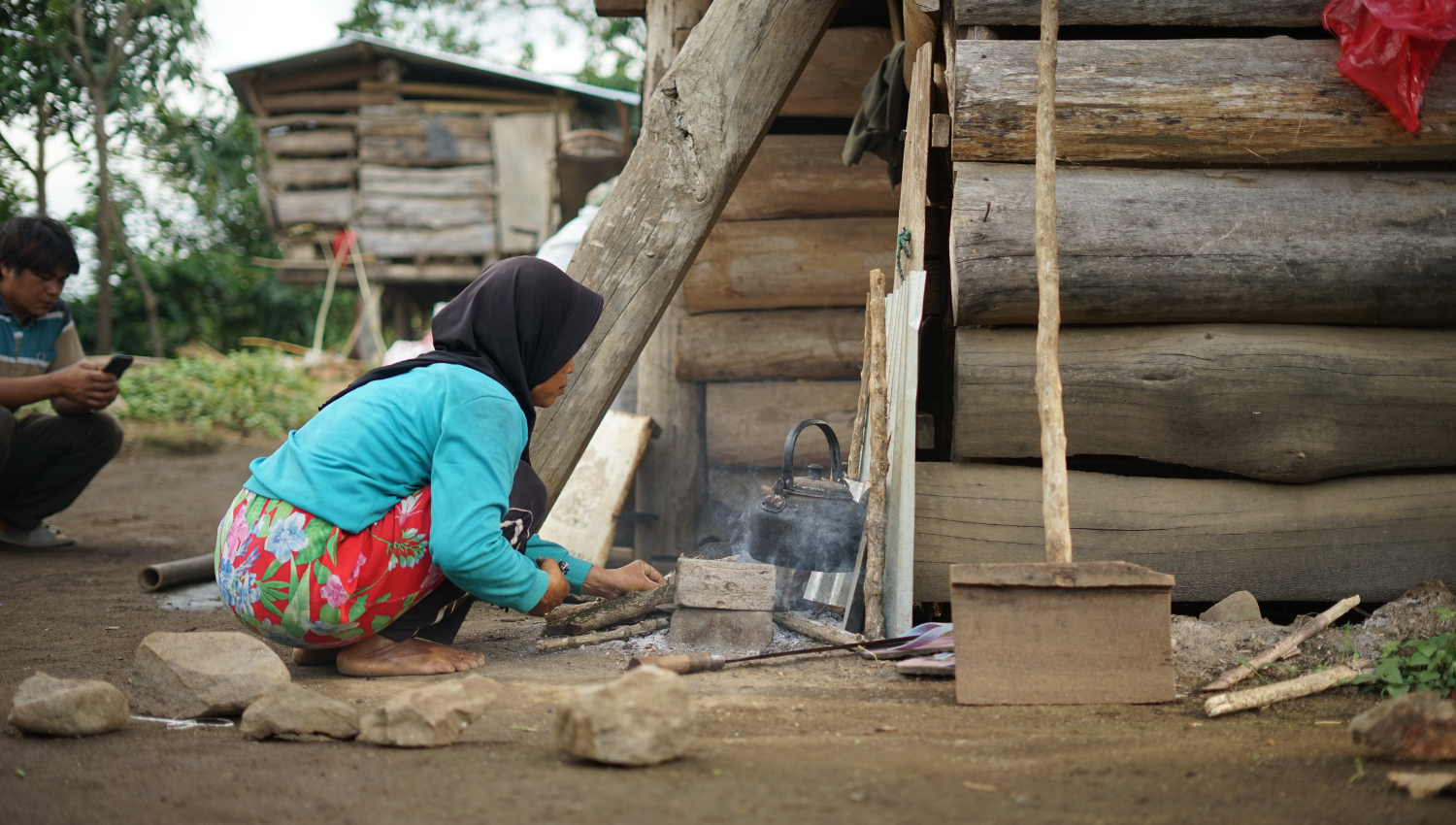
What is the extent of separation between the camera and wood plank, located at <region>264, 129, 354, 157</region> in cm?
1411

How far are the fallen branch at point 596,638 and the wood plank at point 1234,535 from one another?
951mm

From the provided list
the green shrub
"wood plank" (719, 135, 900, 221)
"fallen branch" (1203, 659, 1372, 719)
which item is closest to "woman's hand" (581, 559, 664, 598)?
"fallen branch" (1203, 659, 1372, 719)

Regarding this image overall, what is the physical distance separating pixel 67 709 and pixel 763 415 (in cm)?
374

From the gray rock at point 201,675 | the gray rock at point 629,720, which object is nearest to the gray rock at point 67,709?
the gray rock at point 201,675

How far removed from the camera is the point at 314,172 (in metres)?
14.1

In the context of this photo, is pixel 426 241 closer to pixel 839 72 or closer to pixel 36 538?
pixel 36 538

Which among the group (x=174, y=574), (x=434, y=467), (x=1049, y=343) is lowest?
(x=174, y=574)

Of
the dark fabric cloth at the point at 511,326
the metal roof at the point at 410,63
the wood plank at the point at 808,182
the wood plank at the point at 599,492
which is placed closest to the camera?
the dark fabric cloth at the point at 511,326

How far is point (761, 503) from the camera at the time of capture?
344 centimetres

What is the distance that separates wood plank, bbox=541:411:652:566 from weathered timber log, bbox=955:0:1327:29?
2.60 m

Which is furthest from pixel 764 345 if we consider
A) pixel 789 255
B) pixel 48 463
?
pixel 48 463

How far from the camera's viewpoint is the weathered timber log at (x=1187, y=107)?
3240mm

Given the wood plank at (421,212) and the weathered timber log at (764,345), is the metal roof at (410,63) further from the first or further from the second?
the weathered timber log at (764,345)

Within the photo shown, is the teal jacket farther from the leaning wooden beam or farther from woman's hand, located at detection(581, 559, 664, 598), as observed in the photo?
the leaning wooden beam
